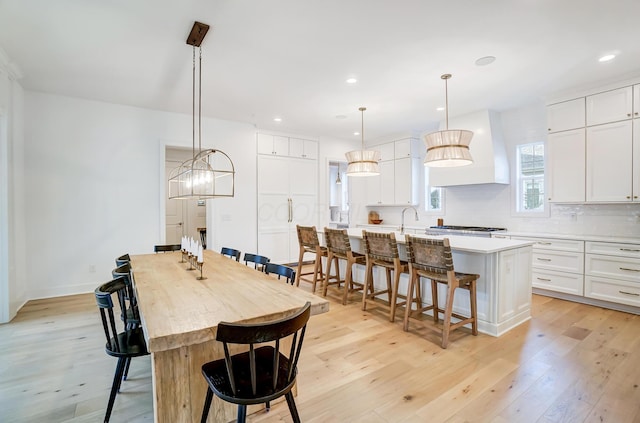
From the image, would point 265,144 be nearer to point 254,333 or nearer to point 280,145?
point 280,145

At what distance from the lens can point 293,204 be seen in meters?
6.19

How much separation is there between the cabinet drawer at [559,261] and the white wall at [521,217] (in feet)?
1.86

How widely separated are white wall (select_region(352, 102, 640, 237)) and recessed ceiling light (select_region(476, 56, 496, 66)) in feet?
6.48

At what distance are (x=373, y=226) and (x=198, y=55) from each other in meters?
4.77

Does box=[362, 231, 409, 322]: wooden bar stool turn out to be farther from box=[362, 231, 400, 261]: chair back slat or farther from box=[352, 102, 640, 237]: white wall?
box=[352, 102, 640, 237]: white wall

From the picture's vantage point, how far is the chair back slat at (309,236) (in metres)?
4.17

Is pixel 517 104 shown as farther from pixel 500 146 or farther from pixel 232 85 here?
pixel 232 85

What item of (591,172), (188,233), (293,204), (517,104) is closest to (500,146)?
(517,104)

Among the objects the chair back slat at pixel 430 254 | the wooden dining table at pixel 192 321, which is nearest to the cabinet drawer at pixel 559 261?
the chair back slat at pixel 430 254

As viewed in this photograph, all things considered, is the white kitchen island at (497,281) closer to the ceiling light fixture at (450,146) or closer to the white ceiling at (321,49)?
the ceiling light fixture at (450,146)

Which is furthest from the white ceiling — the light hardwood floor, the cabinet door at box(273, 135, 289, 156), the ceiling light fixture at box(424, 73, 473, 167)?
the light hardwood floor

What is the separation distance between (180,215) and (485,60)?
670cm

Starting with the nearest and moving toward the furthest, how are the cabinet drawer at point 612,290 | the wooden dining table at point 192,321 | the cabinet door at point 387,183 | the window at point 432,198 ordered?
1. the wooden dining table at point 192,321
2. the cabinet drawer at point 612,290
3. the window at point 432,198
4. the cabinet door at point 387,183

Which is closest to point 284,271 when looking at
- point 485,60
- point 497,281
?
point 497,281
